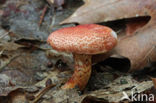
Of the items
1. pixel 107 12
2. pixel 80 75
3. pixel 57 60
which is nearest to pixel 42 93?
pixel 80 75

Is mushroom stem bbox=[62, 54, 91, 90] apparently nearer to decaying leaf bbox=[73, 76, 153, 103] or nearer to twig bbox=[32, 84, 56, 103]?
twig bbox=[32, 84, 56, 103]

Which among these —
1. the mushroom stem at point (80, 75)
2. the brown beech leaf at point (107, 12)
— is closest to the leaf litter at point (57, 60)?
the brown beech leaf at point (107, 12)

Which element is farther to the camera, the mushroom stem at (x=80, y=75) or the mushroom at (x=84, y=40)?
the mushroom stem at (x=80, y=75)

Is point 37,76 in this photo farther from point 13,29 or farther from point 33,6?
point 33,6

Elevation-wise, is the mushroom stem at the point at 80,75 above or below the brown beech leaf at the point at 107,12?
below

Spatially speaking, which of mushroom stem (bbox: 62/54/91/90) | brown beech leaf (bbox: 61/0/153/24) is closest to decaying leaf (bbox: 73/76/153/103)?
mushroom stem (bbox: 62/54/91/90)

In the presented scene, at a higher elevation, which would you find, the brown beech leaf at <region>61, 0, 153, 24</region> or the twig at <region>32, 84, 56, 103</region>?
the brown beech leaf at <region>61, 0, 153, 24</region>

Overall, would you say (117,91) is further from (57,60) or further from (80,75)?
(57,60)

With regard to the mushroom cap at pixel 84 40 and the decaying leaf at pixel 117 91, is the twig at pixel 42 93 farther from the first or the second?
the mushroom cap at pixel 84 40

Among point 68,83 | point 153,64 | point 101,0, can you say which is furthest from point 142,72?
point 101,0
